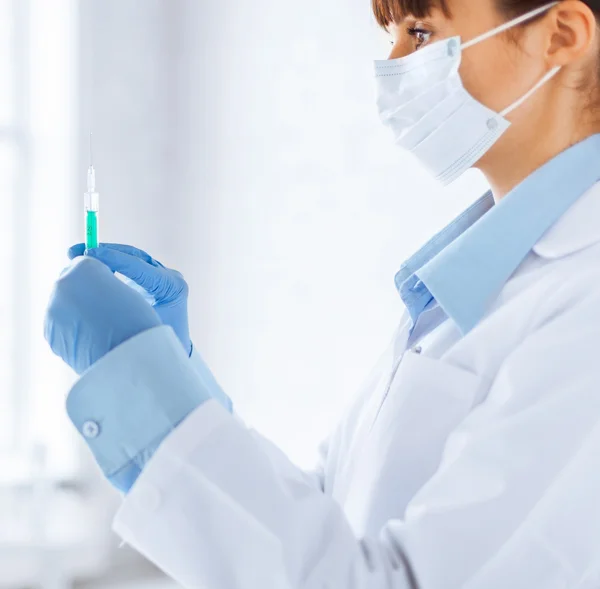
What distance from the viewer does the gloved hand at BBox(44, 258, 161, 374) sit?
30.6 inches

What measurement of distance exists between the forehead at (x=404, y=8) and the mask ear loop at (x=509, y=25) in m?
0.05

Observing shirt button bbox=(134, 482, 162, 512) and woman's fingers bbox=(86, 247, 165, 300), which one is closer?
shirt button bbox=(134, 482, 162, 512)

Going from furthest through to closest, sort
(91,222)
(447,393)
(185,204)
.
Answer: (185,204)
(91,222)
(447,393)

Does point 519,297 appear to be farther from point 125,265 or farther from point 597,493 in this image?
point 125,265

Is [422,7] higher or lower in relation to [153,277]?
higher

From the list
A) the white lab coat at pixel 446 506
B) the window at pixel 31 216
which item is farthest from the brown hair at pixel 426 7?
the window at pixel 31 216

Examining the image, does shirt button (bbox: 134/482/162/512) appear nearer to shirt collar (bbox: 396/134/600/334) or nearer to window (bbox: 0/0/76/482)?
shirt collar (bbox: 396/134/600/334)

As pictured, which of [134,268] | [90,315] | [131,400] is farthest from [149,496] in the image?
[134,268]

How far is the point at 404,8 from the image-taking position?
0.96 m

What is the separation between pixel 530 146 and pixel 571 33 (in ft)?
0.43

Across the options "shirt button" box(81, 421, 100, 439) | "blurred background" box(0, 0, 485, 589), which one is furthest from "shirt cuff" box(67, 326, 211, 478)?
"blurred background" box(0, 0, 485, 589)

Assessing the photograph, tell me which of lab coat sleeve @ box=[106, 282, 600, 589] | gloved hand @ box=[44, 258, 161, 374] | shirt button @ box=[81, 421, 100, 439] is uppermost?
gloved hand @ box=[44, 258, 161, 374]

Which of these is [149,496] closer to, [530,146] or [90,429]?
[90,429]

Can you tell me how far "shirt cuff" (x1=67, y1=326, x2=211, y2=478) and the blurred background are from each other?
1.35 meters
